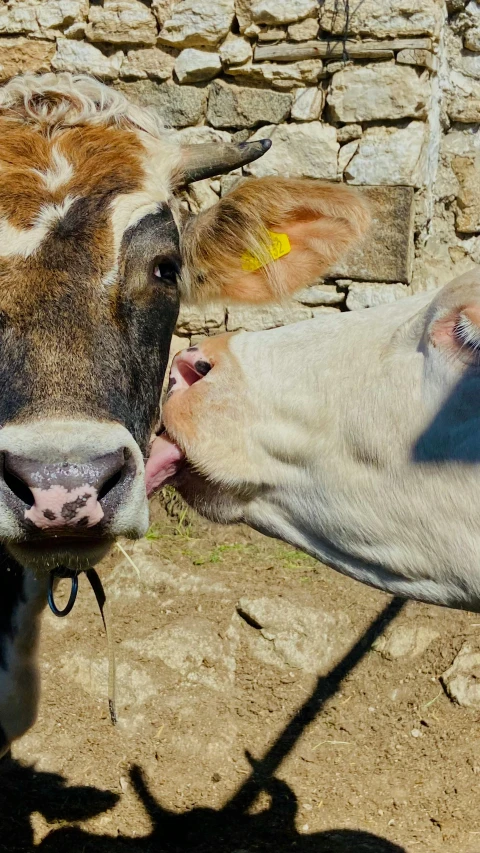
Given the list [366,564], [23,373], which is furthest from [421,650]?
[23,373]

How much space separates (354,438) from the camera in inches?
81.9

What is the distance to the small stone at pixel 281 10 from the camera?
539 cm

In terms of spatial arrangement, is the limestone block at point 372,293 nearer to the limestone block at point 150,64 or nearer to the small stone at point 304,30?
the small stone at point 304,30

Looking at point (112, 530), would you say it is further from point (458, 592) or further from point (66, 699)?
point (66, 699)

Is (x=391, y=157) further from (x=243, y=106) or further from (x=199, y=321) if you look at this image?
(x=199, y=321)

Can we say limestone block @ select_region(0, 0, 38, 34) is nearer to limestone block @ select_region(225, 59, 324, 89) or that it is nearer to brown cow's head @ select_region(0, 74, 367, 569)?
limestone block @ select_region(225, 59, 324, 89)

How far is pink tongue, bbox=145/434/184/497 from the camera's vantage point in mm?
2209

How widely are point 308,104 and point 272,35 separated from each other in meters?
0.44

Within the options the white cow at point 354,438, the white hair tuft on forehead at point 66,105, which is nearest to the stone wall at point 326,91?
the white hair tuft on forehead at point 66,105

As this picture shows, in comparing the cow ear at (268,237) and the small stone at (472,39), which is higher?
the small stone at (472,39)

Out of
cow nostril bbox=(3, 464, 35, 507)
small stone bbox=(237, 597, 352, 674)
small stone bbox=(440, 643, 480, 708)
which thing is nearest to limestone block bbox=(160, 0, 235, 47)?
small stone bbox=(237, 597, 352, 674)

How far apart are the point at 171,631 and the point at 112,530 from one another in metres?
2.75

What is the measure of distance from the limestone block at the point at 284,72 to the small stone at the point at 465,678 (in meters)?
3.29

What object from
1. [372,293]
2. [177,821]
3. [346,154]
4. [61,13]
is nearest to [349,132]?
[346,154]
